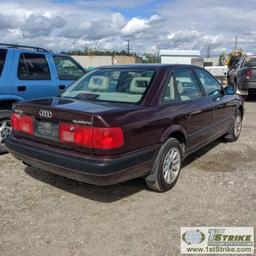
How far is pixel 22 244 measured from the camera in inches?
134

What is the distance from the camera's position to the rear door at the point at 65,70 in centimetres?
708

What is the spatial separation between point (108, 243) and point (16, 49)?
4.18 metres

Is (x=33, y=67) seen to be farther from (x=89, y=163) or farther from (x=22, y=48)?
(x=89, y=163)

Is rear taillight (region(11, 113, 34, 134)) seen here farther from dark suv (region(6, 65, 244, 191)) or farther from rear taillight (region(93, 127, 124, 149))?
rear taillight (region(93, 127, 124, 149))

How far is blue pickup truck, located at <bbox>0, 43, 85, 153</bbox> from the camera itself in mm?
6082

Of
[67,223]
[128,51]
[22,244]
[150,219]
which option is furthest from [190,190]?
[128,51]

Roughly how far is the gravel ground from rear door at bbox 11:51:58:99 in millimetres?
1372

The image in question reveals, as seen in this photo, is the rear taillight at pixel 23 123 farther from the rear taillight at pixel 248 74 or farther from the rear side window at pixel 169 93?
the rear taillight at pixel 248 74

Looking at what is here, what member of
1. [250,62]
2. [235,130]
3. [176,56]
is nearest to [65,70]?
[235,130]

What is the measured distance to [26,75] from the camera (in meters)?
6.44

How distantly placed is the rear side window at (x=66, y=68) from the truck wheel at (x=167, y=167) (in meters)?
3.32

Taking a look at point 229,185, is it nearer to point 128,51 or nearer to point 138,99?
point 138,99

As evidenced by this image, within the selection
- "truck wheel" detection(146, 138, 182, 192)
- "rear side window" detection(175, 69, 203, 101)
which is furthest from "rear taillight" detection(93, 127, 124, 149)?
"rear side window" detection(175, 69, 203, 101)

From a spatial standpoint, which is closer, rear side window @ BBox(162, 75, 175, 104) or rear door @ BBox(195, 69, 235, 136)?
rear side window @ BBox(162, 75, 175, 104)
